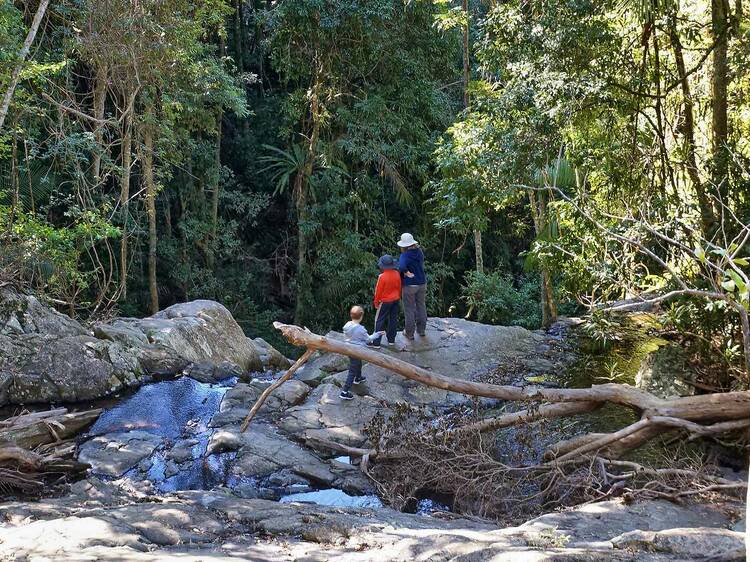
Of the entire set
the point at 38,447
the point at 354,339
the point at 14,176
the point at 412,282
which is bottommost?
the point at 38,447

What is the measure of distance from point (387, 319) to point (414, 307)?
1.46 ft

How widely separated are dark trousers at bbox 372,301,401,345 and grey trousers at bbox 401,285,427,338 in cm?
23

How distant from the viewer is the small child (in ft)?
30.0

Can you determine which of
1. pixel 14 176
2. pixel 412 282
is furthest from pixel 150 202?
pixel 412 282

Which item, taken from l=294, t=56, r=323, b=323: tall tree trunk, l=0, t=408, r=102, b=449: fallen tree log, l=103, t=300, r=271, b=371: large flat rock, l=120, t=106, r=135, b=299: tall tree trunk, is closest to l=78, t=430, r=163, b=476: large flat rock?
l=0, t=408, r=102, b=449: fallen tree log

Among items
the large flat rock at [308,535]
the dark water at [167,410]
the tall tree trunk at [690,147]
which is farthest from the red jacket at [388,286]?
the tall tree trunk at [690,147]

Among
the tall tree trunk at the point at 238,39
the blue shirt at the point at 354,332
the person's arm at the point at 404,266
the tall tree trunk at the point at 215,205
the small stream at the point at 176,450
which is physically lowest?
the small stream at the point at 176,450

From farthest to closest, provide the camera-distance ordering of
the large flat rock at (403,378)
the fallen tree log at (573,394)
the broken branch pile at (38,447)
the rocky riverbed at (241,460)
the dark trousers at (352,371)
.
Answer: the dark trousers at (352,371)
the large flat rock at (403,378)
the fallen tree log at (573,394)
the broken branch pile at (38,447)
the rocky riverbed at (241,460)

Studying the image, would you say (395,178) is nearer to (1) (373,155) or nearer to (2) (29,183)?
(1) (373,155)

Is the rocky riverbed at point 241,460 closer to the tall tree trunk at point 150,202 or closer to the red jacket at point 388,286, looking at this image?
the red jacket at point 388,286

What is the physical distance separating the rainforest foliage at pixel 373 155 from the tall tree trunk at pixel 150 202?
7 centimetres

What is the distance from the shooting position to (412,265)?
10.4 m

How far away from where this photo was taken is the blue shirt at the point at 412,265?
1031 cm

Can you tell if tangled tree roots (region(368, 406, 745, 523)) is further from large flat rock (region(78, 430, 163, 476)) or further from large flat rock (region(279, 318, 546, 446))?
large flat rock (region(78, 430, 163, 476))
